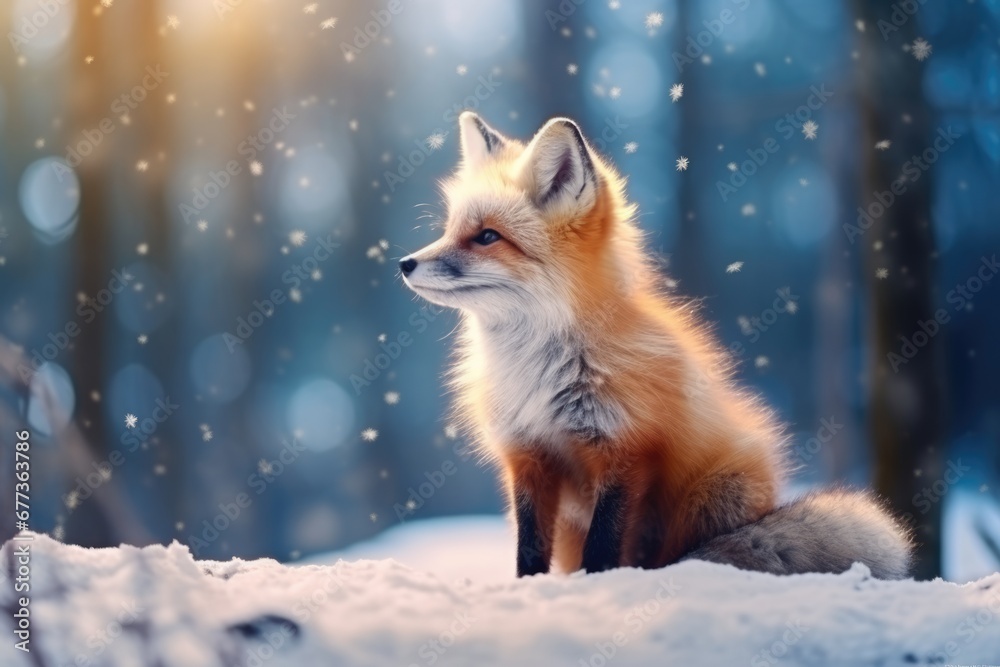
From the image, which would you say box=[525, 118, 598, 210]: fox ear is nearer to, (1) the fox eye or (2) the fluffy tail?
(1) the fox eye

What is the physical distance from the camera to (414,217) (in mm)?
2074

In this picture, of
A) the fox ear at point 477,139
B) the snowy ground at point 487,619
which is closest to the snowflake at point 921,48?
the fox ear at point 477,139

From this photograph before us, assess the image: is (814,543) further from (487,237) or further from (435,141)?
(435,141)

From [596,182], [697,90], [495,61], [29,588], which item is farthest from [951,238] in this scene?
[29,588]

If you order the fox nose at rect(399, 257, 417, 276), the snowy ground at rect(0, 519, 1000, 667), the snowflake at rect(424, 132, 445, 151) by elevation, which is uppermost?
the snowflake at rect(424, 132, 445, 151)

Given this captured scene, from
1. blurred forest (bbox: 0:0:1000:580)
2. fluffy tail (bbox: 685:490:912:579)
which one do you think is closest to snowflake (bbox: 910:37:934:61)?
blurred forest (bbox: 0:0:1000:580)

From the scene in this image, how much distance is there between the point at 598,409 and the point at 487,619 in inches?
18.6

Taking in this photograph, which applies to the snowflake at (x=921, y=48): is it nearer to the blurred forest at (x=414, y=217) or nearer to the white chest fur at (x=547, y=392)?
the blurred forest at (x=414, y=217)

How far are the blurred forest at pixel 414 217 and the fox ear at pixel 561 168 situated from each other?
15.8 inches

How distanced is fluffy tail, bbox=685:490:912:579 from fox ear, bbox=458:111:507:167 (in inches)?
37.2

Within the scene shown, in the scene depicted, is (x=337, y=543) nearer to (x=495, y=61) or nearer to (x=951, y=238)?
(x=495, y=61)

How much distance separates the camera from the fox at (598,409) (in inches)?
57.7

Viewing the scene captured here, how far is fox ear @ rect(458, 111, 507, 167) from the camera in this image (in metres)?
1.75

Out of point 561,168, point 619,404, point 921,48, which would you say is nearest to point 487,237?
point 561,168
